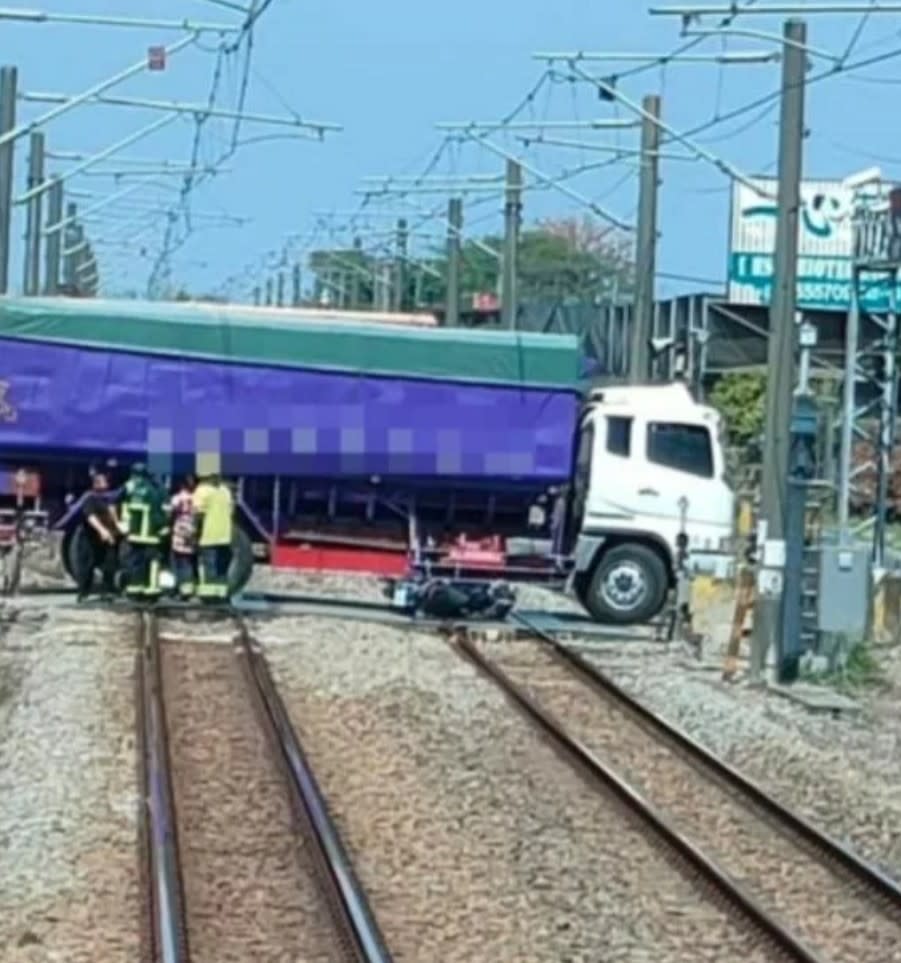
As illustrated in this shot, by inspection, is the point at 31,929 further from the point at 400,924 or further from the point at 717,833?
the point at 717,833

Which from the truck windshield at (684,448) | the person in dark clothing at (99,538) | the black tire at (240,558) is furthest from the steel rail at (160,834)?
the truck windshield at (684,448)

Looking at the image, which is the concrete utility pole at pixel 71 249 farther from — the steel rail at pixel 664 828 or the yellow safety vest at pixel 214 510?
the steel rail at pixel 664 828

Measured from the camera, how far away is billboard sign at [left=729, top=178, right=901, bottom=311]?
230ft

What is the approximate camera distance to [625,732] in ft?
80.7

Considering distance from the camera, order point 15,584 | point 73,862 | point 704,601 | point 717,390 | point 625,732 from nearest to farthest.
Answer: point 73,862, point 625,732, point 704,601, point 15,584, point 717,390

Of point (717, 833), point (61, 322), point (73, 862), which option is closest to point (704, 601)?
point (61, 322)

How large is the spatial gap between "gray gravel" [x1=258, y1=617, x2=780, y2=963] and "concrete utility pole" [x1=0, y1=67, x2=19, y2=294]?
19.2 metres

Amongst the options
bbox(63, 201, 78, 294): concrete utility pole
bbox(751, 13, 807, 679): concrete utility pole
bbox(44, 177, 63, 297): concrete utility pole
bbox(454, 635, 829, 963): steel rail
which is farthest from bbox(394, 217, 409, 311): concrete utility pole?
bbox(454, 635, 829, 963): steel rail

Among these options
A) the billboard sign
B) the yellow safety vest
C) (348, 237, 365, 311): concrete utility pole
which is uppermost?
(348, 237, 365, 311): concrete utility pole

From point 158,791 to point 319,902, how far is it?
13.7 ft

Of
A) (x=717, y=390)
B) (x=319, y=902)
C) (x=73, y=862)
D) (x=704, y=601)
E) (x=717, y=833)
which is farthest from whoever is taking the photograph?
(x=717, y=390)

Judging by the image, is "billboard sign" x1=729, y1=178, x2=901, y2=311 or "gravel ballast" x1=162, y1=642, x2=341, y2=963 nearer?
"gravel ballast" x1=162, y1=642, x2=341, y2=963

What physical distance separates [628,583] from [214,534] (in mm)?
5099

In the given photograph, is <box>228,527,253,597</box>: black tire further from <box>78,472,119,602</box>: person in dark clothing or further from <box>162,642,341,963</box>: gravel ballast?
<box>162,642,341,963</box>: gravel ballast
